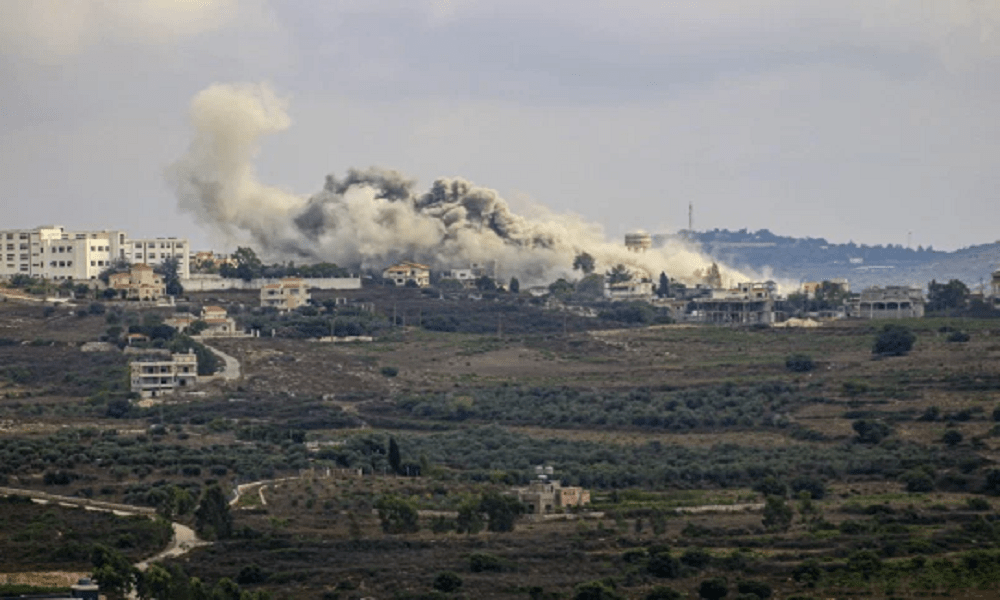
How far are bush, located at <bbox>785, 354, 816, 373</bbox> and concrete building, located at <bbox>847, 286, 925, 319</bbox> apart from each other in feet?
88.0

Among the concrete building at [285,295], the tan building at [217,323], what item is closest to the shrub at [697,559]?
the tan building at [217,323]

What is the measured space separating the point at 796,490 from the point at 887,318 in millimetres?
57703

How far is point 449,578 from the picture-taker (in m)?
71.7

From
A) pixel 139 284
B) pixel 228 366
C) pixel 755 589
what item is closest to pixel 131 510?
pixel 755 589

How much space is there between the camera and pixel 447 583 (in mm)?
71500

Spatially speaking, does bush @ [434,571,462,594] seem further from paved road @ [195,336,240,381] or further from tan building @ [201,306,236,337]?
tan building @ [201,306,236,337]

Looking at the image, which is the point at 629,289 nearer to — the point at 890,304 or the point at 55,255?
the point at 890,304

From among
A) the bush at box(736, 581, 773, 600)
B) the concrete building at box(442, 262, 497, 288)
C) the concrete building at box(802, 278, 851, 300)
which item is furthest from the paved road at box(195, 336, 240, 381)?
the bush at box(736, 581, 773, 600)

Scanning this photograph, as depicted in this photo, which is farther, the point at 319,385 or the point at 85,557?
the point at 319,385

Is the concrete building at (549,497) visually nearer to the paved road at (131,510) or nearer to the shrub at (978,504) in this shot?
the paved road at (131,510)

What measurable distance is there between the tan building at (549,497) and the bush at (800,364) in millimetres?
36533

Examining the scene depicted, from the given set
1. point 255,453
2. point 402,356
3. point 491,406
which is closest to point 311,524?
point 255,453

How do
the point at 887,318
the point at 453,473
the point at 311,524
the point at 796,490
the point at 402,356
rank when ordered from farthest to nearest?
the point at 887,318 < the point at 402,356 < the point at 453,473 < the point at 796,490 < the point at 311,524

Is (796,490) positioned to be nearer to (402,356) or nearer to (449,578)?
(449,578)
